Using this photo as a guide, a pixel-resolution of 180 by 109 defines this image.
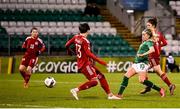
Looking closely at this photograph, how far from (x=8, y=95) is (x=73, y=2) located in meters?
25.0

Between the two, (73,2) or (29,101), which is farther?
(73,2)

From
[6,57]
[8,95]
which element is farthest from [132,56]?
[8,95]

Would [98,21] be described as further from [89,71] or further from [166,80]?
[89,71]

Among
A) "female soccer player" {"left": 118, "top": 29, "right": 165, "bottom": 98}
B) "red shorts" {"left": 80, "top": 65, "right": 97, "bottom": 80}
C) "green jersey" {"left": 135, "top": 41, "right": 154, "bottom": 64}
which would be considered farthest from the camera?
"green jersey" {"left": 135, "top": 41, "right": 154, "bottom": 64}

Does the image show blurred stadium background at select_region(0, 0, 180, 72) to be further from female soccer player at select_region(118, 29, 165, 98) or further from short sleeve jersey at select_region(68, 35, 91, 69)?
short sleeve jersey at select_region(68, 35, 91, 69)

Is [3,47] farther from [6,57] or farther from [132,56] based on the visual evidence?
[132,56]

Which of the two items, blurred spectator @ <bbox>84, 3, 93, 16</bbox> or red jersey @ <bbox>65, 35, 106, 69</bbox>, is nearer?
red jersey @ <bbox>65, 35, 106, 69</bbox>

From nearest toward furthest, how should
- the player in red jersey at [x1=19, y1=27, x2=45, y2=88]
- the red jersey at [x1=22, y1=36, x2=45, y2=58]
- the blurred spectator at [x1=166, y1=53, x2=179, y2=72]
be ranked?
the player in red jersey at [x1=19, y1=27, x2=45, y2=88]
the red jersey at [x1=22, y1=36, x2=45, y2=58]
the blurred spectator at [x1=166, y1=53, x2=179, y2=72]

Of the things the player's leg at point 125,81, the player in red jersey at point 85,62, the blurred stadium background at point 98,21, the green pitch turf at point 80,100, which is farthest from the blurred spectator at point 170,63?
the player in red jersey at point 85,62

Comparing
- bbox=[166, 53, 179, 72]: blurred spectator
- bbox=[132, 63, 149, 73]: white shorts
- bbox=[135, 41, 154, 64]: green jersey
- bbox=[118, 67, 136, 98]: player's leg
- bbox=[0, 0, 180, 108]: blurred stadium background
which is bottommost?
bbox=[166, 53, 179, 72]: blurred spectator

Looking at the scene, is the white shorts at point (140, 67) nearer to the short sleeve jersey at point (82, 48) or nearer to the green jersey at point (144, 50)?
the green jersey at point (144, 50)

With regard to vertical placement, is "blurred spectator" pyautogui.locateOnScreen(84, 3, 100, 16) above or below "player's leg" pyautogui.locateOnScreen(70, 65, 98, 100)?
below

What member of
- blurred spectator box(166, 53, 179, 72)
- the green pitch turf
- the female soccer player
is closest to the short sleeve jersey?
the green pitch turf

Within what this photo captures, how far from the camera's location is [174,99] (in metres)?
15.8
